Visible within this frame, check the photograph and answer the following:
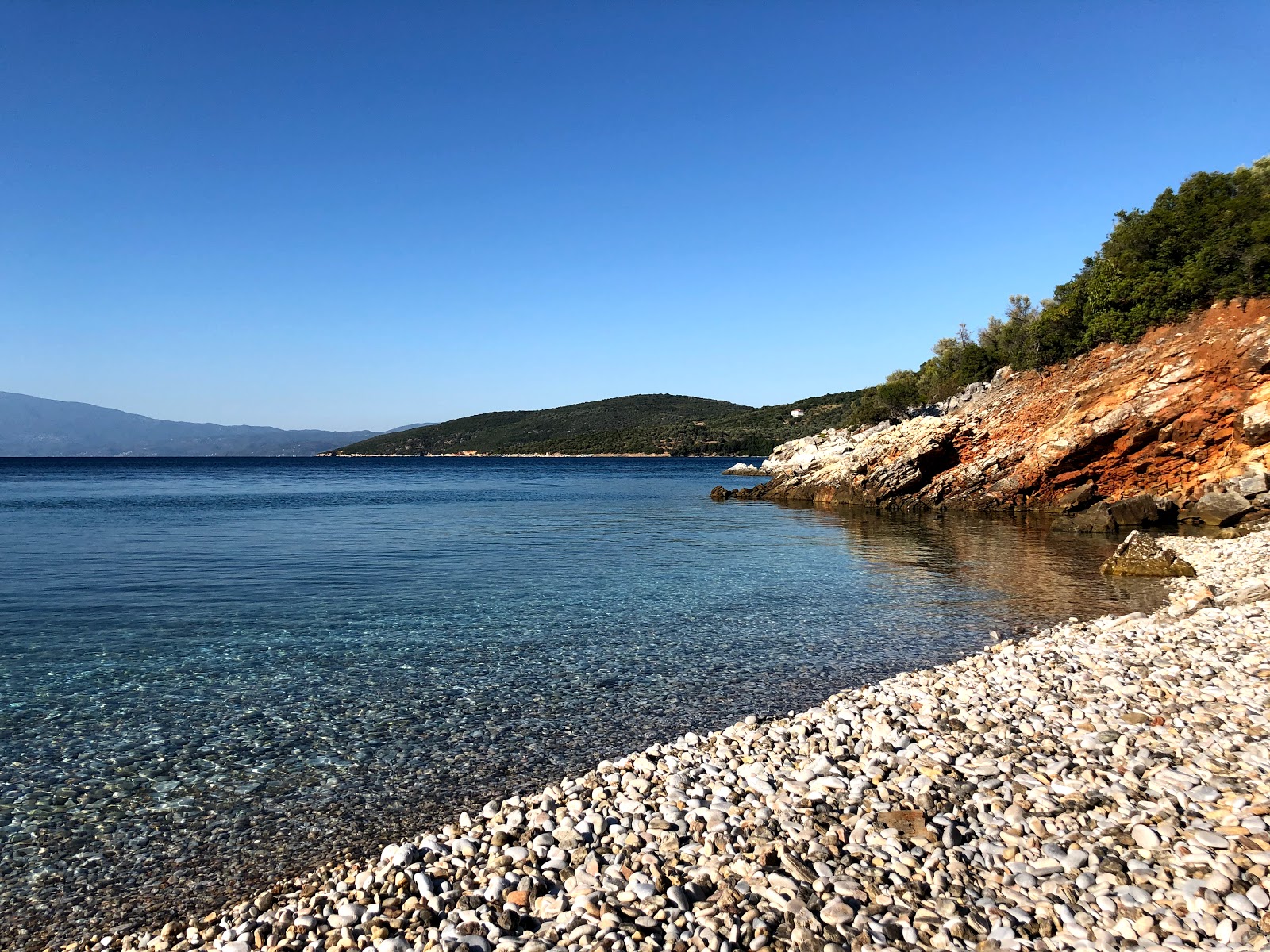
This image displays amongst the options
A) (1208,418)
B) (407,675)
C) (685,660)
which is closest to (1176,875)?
(685,660)

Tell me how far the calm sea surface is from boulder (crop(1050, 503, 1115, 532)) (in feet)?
8.00

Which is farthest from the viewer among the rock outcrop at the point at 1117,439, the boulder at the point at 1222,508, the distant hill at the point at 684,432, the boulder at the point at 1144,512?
the distant hill at the point at 684,432

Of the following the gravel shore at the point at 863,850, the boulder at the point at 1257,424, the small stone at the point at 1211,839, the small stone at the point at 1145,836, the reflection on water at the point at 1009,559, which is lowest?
the reflection on water at the point at 1009,559

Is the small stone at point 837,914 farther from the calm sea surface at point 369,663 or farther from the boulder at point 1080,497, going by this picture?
the boulder at point 1080,497

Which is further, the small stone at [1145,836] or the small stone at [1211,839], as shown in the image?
the small stone at [1145,836]

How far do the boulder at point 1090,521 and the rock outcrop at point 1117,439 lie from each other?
0.05 meters

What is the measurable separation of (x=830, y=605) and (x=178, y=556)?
20.5 m

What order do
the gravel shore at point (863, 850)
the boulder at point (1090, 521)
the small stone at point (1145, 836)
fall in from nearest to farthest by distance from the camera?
the gravel shore at point (863, 850) → the small stone at point (1145, 836) → the boulder at point (1090, 521)

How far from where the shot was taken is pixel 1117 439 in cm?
3281

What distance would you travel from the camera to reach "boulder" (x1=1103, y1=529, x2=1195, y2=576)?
18.8 metres

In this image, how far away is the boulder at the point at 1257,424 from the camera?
27359 mm

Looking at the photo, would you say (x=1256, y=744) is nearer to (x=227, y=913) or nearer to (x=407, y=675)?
(x=227, y=913)

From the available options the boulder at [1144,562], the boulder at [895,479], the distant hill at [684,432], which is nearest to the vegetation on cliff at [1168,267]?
the boulder at [895,479]

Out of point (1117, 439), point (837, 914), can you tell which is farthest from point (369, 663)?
point (1117, 439)
